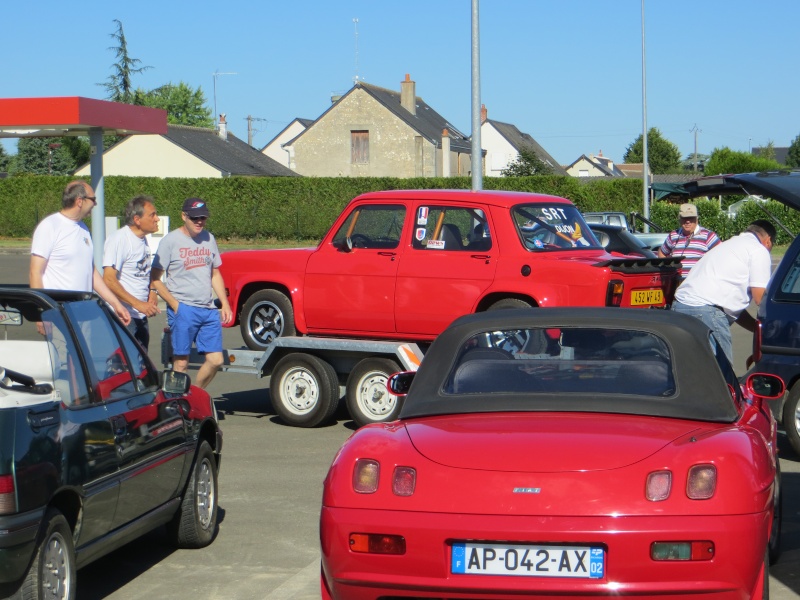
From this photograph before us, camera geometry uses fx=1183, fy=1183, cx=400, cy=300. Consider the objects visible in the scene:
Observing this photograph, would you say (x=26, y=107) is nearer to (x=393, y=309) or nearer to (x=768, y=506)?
(x=393, y=309)

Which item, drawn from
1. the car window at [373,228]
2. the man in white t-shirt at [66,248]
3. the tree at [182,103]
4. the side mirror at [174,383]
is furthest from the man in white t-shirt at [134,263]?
the tree at [182,103]

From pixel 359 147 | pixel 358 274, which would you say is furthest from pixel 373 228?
pixel 359 147

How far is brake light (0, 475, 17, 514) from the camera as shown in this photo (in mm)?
4484

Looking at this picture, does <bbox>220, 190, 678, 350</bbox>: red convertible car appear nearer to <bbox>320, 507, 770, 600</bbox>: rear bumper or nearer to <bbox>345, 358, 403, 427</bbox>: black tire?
<bbox>345, 358, 403, 427</bbox>: black tire

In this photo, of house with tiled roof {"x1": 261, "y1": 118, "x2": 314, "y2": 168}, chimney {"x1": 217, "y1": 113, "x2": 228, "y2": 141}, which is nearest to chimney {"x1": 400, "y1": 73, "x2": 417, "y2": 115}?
chimney {"x1": 217, "y1": 113, "x2": 228, "y2": 141}

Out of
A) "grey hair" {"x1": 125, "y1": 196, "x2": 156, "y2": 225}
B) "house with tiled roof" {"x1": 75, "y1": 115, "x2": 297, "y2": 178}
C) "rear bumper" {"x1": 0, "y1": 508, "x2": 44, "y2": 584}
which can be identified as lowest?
"rear bumper" {"x1": 0, "y1": 508, "x2": 44, "y2": 584}

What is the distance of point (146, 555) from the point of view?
652 centimetres

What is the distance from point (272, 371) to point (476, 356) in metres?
5.90

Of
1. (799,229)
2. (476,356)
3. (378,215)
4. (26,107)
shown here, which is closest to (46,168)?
(799,229)

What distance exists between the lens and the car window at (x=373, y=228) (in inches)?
434

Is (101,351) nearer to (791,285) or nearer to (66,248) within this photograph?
(66,248)

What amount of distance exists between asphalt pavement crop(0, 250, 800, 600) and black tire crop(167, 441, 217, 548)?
80 mm

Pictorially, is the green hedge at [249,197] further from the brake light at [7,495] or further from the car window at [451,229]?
the brake light at [7,495]

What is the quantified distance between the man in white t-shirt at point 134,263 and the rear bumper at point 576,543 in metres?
6.21
